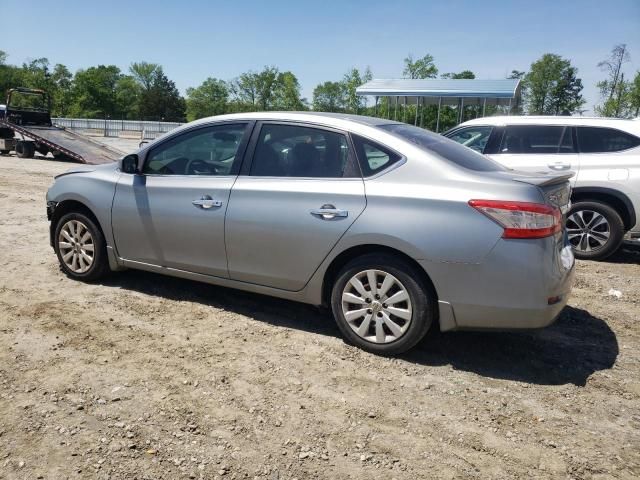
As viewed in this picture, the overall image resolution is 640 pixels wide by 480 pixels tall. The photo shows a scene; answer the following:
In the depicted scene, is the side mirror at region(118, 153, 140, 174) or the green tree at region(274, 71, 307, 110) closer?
the side mirror at region(118, 153, 140, 174)

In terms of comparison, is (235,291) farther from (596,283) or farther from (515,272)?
(596,283)

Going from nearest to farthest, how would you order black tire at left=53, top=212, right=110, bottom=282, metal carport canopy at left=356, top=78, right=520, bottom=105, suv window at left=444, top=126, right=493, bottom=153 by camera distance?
black tire at left=53, top=212, right=110, bottom=282
suv window at left=444, top=126, right=493, bottom=153
metal carport canopy at left=356, top=78, right=520, bottom=105

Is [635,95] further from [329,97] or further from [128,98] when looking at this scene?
[128,98]

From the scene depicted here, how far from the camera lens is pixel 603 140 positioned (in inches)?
272

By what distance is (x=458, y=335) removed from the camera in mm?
4219

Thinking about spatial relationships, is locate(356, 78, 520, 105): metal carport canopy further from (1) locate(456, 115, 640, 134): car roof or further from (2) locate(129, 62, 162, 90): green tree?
(2) locate(129, 62, 162, 90): green tree

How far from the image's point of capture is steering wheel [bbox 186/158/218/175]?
14.5ft

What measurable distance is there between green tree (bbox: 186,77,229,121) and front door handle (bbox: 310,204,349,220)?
83942mm

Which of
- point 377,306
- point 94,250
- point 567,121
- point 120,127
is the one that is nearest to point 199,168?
point 94,250

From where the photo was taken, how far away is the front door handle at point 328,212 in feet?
12.1

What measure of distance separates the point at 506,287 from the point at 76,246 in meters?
3.96

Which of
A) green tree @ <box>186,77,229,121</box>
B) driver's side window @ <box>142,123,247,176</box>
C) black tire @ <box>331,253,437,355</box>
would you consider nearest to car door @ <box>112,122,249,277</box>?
driver's side window @ <box>142,123,247,176</box>

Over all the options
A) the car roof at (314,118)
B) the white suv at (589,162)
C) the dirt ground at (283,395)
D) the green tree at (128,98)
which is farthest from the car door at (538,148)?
the green tree at (128,98)

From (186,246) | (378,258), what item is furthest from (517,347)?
(186,246)
